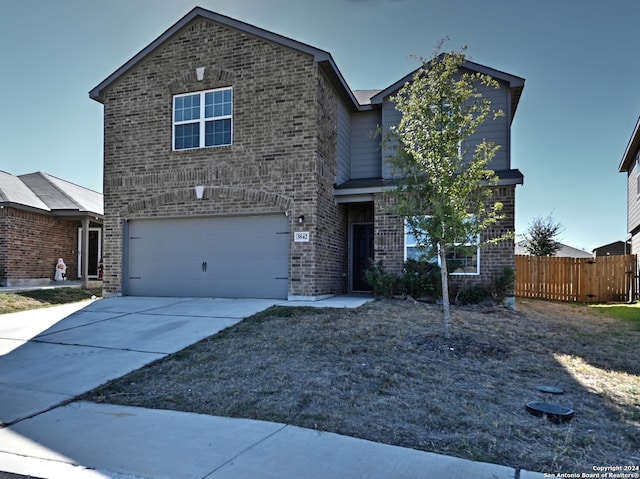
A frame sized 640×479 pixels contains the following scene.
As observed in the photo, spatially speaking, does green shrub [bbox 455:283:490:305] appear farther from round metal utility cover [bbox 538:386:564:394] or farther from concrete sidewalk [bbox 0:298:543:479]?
concrete sidewalk [bbox 0:298:543:479]

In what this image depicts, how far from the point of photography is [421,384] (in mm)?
5422

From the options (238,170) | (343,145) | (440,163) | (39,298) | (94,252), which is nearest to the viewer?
(440,163)

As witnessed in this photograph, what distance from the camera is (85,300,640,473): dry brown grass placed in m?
3.94

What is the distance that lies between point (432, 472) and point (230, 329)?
217 inches

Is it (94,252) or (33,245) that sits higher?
(33,245)

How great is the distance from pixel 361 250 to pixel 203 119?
609 centimetres

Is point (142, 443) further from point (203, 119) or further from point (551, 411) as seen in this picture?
point (203, 119)

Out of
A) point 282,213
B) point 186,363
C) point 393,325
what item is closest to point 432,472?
point 186,363

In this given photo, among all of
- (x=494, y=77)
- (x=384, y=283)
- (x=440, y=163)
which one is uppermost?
(x=494, y=77)

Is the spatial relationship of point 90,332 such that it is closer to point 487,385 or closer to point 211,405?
point 211,405

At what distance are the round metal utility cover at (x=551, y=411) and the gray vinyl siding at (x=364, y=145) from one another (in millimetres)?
10710

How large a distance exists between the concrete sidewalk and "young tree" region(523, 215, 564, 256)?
22.9 meters

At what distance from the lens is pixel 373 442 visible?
153 inches

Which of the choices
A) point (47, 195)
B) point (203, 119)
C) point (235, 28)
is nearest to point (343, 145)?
point (203, 119)
